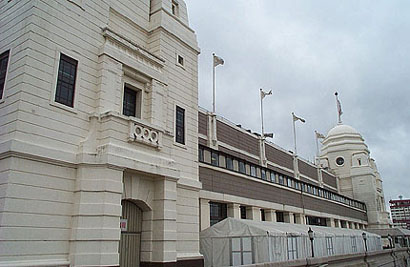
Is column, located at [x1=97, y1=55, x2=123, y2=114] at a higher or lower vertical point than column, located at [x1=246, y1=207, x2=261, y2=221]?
higher

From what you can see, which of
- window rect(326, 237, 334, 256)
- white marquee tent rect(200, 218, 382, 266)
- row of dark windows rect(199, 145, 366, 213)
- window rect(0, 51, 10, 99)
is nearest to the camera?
window rect(0, 51, 10, 99)

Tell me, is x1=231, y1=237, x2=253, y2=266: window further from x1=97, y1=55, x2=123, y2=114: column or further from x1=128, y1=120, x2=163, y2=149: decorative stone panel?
x1=97, y1=55, x2=123, y2=114: column

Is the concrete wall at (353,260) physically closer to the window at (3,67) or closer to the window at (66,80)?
the window at (66,80)

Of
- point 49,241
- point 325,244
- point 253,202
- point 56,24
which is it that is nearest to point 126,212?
point 49,241

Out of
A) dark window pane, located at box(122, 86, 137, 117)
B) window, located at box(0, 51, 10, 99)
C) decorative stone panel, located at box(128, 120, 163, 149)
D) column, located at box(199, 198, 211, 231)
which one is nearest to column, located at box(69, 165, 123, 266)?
decorative stone panel, located at box(128, 120, 163, 149)

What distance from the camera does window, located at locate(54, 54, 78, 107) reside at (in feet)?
45.3

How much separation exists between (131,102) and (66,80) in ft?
11.9

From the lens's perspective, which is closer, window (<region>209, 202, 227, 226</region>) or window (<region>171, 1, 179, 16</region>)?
window (<region>171, 1, 179, 16</region>)

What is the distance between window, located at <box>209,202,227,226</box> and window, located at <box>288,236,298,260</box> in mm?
5617

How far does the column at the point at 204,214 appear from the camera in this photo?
23.2 metres

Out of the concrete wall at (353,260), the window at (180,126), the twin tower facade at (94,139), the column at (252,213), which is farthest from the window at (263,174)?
the window at (180,126)

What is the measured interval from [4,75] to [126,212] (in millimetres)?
7373

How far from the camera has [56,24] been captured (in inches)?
551

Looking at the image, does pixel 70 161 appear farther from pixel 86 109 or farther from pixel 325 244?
pixel 325 244
